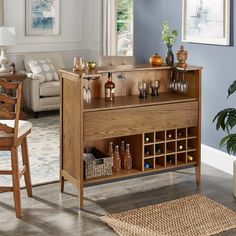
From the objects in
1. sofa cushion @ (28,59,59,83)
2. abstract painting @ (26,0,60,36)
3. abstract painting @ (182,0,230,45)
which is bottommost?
sofa cushion @ (28,59,59,83)

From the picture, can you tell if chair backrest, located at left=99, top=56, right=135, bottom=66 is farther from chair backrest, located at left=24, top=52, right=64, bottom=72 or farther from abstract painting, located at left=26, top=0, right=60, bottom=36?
abstract painting, located at left=26, top=0, right=60, bottom=36

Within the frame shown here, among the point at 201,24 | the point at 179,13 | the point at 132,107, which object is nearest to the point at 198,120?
the point at 132,107

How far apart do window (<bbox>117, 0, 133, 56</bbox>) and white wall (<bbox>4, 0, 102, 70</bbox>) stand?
36 centimetres

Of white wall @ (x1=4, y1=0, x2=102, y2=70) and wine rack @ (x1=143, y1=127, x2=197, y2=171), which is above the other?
white wall @ (x1=4, y1=0, x2=102, y2=70)

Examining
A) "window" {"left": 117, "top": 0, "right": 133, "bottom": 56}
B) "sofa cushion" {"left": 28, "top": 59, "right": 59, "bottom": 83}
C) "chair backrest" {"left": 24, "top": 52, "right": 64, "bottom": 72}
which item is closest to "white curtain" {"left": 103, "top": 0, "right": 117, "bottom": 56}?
"window" {"left": 117, "top": 0, "right": 133, "bottom": 56}

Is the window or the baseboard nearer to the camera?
the baseboard

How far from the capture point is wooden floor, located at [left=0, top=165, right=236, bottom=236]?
354cm

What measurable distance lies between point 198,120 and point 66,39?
13.3 feet

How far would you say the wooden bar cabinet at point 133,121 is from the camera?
3895mm

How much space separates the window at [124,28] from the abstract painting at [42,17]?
1073mm

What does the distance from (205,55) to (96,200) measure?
1.88 m

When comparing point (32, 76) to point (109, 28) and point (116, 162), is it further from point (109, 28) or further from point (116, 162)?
point (116, 162)

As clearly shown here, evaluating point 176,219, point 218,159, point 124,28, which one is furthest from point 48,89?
point 176,219

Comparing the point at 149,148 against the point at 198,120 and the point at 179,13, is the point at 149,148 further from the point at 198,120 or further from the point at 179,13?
the point at 179,13
